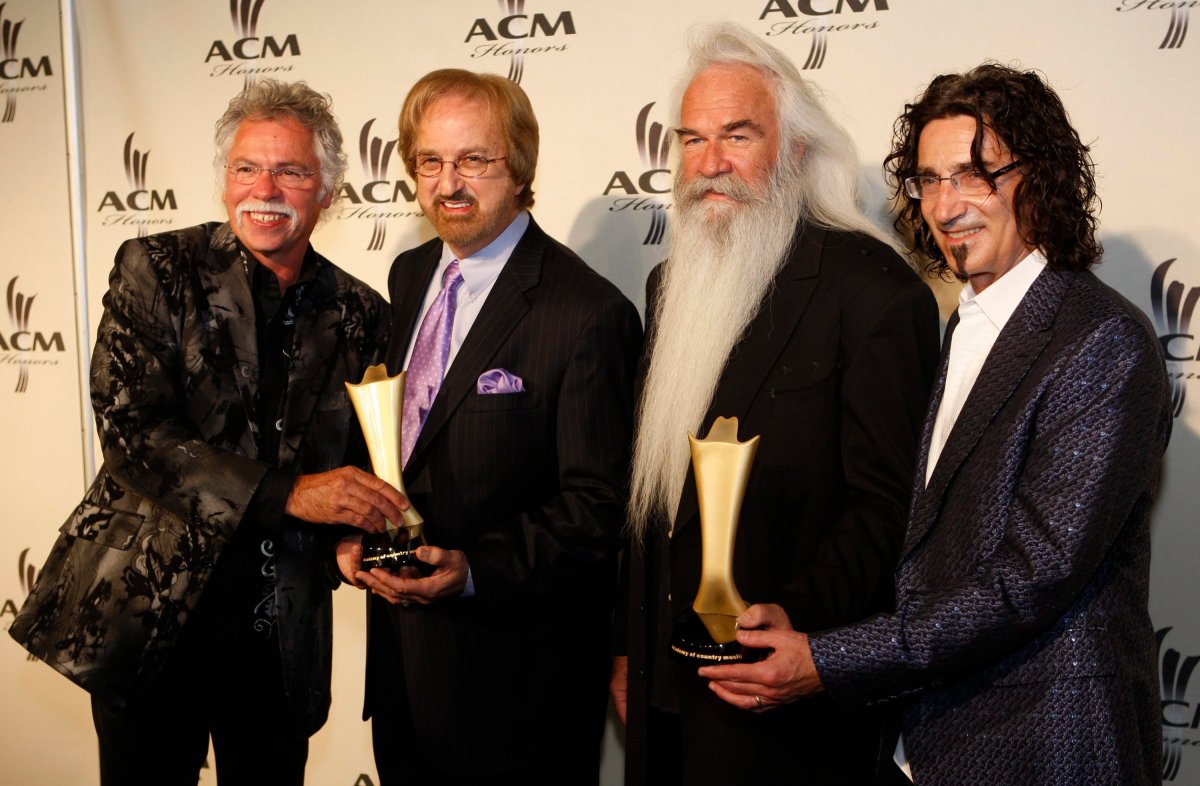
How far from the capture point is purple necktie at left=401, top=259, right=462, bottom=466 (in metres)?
2.41

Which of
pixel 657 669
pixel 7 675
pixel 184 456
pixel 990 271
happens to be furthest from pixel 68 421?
pixel 990 271

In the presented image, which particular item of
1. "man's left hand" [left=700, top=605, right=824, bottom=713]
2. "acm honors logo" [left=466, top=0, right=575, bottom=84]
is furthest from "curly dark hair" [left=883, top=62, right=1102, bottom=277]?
"acm honors logo" [left=466, top=0, right=575, bottom=84]

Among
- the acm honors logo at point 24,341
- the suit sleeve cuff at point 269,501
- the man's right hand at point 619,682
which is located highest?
the acm honors logo at point 24,341

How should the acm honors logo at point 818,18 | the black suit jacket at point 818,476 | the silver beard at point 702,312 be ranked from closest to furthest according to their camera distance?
the black suit jacket at point 818,476
the silver beard at point 702,312
the acm honors logo at point 818,18

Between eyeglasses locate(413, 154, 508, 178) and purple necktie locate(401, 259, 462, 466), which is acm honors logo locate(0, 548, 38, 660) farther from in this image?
eyeglasses locate(413, 154, 508, 178)

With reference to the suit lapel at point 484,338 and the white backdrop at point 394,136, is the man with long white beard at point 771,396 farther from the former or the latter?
the white backdrop at point 394,136

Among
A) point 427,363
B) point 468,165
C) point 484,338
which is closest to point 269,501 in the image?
point 427,363

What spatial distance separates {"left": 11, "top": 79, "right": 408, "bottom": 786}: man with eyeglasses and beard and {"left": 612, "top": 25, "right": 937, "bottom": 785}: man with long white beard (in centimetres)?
62

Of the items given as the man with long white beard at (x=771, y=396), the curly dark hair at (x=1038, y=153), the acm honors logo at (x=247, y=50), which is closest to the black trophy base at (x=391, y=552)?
the man with long white beard at (x=771, y=396)

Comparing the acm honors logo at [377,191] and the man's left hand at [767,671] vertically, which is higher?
the acm honors logo at [377,191]

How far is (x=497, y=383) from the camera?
7.51 ft

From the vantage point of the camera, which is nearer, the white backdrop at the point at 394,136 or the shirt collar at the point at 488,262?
the shirt collar at the point at 488,262

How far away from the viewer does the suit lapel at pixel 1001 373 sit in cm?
164

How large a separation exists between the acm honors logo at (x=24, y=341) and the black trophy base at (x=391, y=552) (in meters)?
2.54
